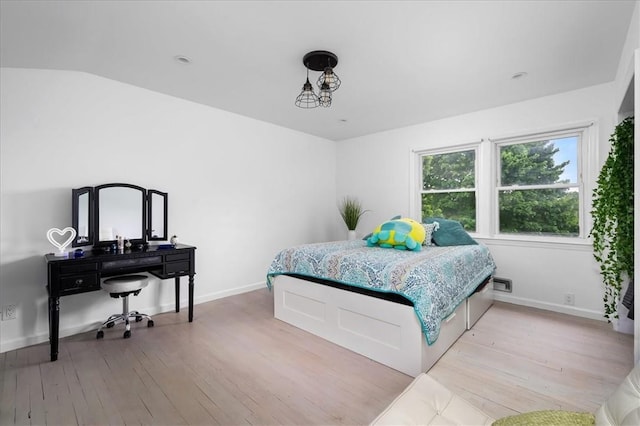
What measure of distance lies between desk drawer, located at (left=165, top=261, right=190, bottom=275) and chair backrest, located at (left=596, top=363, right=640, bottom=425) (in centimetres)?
311

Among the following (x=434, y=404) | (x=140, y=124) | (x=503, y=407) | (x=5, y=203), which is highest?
(x=140, y=124)

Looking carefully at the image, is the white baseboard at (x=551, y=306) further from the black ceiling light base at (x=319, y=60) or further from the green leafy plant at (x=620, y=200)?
the black ceiling light base at (x=319, y=60)

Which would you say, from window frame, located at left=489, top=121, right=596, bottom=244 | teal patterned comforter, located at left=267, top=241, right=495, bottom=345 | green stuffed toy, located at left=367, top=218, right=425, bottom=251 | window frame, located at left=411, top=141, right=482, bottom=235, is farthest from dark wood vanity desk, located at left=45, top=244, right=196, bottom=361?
window frame, located at left=489, top=121, right=596, bottom=244

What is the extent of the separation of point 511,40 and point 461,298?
2.12 metres

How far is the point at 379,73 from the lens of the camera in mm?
2844

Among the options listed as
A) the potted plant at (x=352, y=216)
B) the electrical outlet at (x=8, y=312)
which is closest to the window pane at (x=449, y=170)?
the potted plant at (x=352, y=216)

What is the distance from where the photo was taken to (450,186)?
14.1 feet

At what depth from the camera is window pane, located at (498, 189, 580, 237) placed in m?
3.39

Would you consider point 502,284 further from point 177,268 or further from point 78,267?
point 78,267

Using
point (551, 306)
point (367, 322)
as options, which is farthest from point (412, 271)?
point (551, 306)

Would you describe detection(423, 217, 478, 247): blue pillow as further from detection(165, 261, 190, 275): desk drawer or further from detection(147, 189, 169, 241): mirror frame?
detection(147, 189, 169, 241): mirror frame

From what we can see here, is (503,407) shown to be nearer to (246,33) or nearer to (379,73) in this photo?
(379,73)

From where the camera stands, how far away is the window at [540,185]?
3.38m

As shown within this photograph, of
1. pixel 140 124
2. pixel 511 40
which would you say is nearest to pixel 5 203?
pixel 140 124
